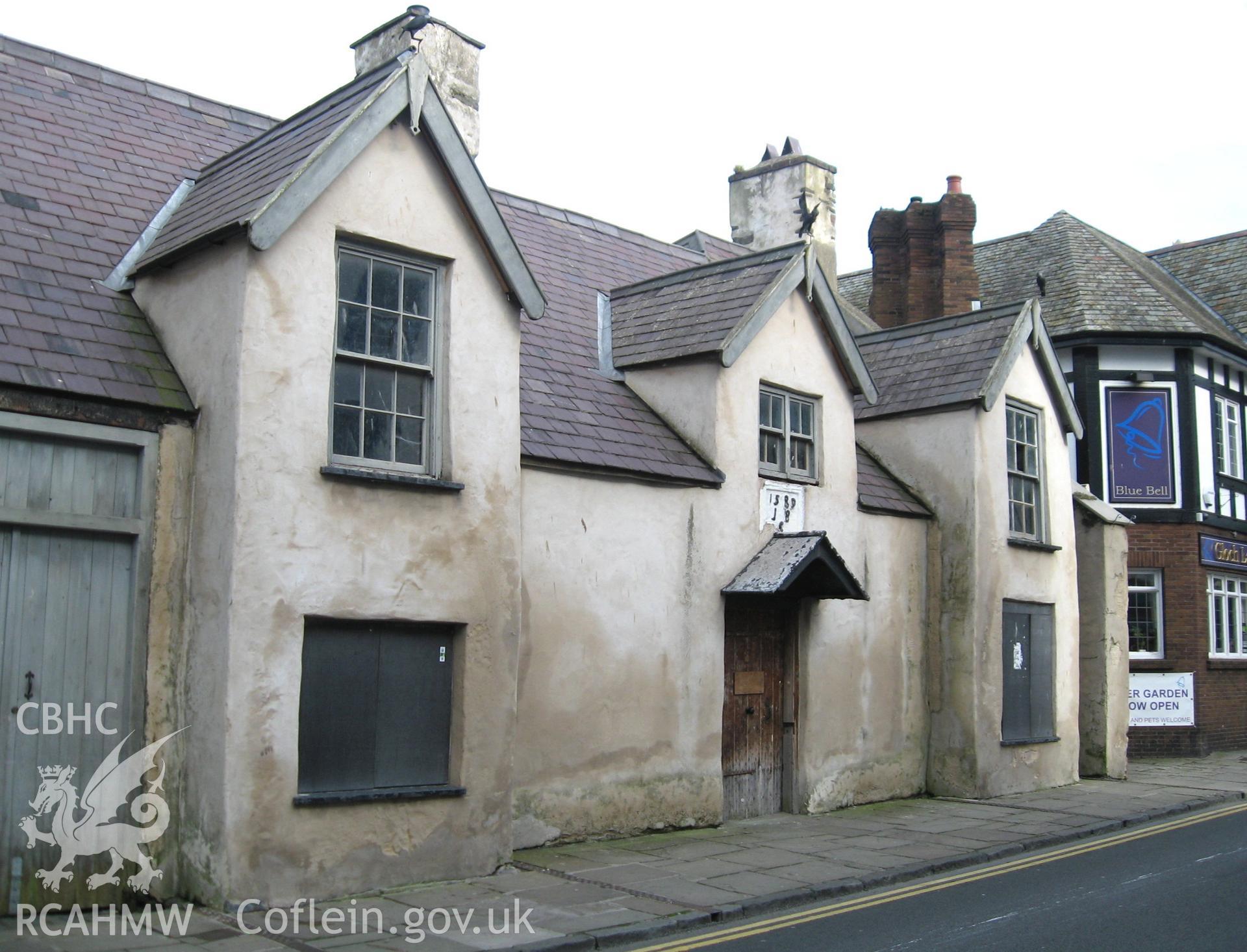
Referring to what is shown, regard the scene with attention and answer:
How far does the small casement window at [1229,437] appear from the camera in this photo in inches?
937

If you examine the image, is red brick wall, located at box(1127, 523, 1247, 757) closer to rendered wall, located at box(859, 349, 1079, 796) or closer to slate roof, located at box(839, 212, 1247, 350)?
slate roof, located at box(839, 212, 1247, 350)

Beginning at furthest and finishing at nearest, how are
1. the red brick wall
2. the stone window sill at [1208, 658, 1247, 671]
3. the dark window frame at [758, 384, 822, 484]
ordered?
the stone window sill at [1208, 658, 1247, 671]
the red brick wall
the dark window frame at [758, 384, 822, 484]

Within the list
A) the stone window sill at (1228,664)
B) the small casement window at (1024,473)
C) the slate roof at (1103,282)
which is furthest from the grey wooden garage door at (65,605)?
the stone window sill at (1228,664)

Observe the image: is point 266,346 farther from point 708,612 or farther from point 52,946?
point 708,612

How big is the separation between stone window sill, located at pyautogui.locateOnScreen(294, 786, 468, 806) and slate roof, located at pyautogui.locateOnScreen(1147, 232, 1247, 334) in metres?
22.3

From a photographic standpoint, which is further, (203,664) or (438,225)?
(438,225)

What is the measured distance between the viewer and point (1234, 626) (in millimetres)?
23938

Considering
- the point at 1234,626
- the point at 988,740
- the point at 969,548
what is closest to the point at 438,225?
the point at 969,548

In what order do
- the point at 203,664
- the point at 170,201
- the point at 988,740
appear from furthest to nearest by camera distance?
the point at 988,740
the point at 170,201
the point at 203,664

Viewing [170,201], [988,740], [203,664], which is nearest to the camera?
[203,664]

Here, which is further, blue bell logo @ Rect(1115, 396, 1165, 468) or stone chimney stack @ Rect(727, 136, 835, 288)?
blue bell logo @ Rect(1115, 396, 1165, 468)

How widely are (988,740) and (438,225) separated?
9.79 metres

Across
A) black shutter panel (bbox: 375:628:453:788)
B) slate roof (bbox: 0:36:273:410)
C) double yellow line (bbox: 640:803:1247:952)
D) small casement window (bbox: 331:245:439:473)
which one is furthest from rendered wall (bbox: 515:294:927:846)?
slate roof (bbox: 0:36:273:410)

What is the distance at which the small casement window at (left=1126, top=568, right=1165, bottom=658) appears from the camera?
22.5 metres
